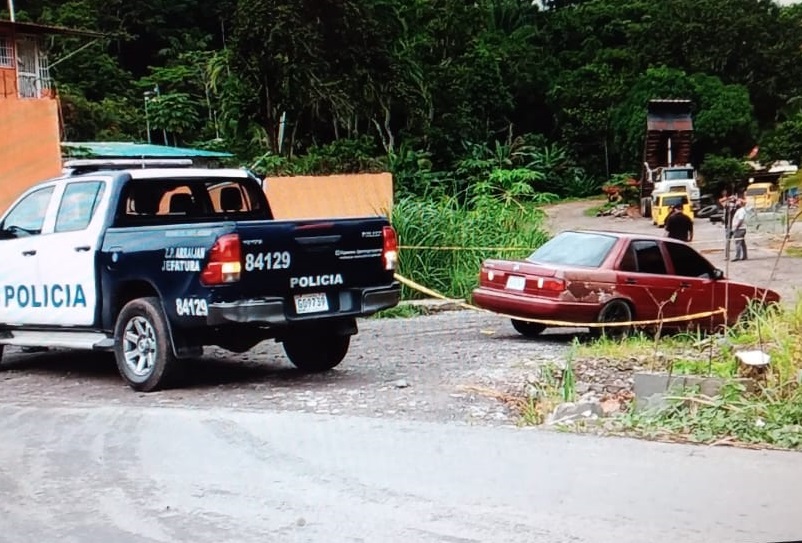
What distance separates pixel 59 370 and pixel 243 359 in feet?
6.52

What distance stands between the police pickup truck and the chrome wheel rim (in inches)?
0.5

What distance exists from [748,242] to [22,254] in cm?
2547

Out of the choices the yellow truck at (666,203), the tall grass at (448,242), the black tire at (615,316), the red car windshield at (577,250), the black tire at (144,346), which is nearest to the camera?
the black tire at (144,346)

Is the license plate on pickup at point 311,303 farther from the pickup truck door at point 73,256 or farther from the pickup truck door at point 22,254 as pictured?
the pickup truck door at point 22,254

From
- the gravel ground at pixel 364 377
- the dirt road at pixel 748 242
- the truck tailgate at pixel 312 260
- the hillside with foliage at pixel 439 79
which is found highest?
the hillside with foliage at pixel 439 79

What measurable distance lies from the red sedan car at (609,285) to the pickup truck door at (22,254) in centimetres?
564

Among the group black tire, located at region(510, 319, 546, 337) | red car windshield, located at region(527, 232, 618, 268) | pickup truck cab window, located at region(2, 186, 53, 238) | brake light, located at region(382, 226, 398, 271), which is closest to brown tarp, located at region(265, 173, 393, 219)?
black tire, located at region(510, 319, 546, 337)

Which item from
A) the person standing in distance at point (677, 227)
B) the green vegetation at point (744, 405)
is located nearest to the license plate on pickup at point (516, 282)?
the green vegetation at point (744, 405)

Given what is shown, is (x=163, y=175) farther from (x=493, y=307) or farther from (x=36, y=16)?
(x=36, y=16)

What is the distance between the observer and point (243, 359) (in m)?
11.4

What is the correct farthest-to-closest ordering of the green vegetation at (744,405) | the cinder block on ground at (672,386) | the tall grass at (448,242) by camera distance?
the tall grass at (448,242), the cinder block on ground at (672,386), the green vegetation at (744,405)

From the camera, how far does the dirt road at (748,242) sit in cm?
2186

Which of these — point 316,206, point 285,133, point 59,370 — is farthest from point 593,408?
point 285,133

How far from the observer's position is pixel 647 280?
12836 millimetres
